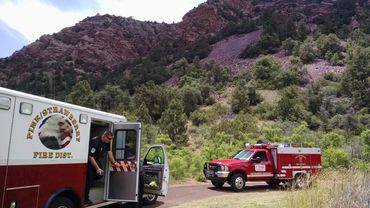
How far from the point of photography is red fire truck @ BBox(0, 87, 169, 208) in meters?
7.32

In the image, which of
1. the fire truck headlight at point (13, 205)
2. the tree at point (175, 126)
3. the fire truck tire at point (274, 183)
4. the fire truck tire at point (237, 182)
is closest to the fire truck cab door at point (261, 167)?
the fire truck tire at point (237, 182)

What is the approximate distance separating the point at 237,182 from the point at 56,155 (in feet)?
34.0

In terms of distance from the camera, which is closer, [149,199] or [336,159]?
[149,199]

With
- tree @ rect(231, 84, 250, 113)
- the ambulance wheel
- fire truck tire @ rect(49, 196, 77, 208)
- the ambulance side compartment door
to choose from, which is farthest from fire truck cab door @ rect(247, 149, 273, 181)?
tree @ rect(231, 84, 250, 113)

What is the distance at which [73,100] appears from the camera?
152ft

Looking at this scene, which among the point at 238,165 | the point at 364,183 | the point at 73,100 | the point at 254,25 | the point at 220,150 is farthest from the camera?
the point at 254,25

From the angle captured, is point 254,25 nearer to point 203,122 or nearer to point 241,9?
point 241,9

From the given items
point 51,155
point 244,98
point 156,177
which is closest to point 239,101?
point 244,98

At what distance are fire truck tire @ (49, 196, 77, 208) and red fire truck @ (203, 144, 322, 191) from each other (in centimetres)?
934

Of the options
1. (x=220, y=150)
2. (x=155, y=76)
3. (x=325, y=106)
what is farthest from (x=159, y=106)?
(x=155, y=76)

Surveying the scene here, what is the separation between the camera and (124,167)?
10375mm

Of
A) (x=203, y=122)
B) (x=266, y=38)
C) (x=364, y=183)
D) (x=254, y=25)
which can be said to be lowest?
(x=364, y=183)

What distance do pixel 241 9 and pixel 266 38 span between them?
41016 mm

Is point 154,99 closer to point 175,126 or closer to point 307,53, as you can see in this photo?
point 175,126
